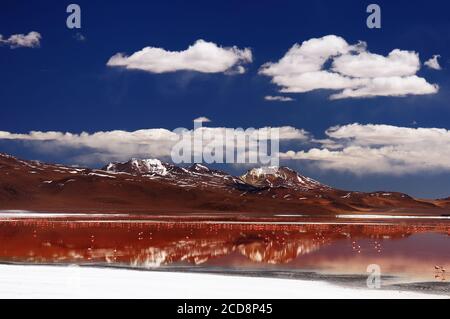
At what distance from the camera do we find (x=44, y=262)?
96.1 feet

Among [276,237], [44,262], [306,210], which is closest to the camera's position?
[44,262]

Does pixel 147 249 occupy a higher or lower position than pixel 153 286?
lower

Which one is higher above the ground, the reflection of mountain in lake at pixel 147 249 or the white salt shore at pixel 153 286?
the white salt shore at pixel 153 286

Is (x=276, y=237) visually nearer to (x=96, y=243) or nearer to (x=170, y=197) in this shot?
(x=96, y=243)

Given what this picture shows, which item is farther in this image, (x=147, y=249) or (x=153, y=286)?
(x=147, y=249)

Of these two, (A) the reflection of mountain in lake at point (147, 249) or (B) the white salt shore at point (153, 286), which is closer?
(B) the white salt shore at point (153, 286)

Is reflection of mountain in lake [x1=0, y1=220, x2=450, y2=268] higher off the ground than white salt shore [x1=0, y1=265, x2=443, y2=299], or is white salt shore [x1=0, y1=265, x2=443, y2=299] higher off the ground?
white salt shore [x1=0, y1=265, x2=443, y2=299]

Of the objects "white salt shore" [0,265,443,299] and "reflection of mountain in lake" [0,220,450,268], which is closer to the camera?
"white salt shore" [0,265,443,299]

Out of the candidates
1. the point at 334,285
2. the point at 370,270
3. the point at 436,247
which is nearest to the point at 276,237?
the point at 436,247

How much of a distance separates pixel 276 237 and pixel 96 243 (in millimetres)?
16021

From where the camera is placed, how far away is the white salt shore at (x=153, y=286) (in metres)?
18.1

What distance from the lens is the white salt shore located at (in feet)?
59.5

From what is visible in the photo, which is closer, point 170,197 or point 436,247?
point 436,247

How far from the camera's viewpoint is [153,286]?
20016mm
